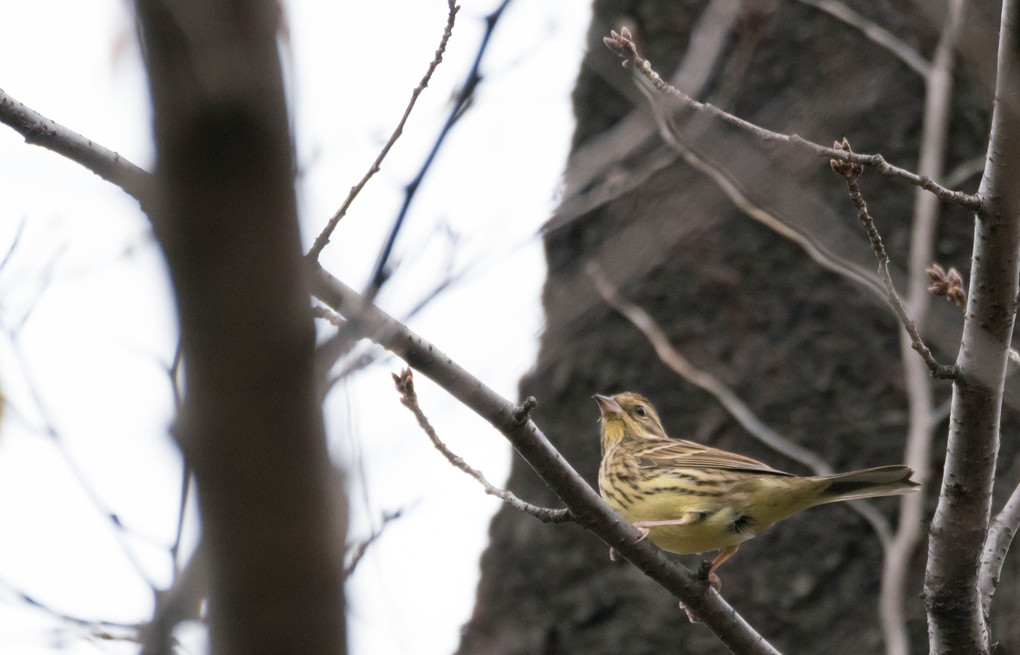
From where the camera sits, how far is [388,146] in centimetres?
229

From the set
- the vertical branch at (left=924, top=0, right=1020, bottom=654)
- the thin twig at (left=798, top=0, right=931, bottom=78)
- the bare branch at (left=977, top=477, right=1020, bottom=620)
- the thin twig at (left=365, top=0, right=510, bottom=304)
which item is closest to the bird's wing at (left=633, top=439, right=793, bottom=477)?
the bare branch at (left=977, top=477, right=1020, bottom=620)

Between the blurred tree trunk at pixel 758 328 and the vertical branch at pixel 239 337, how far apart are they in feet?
13.2

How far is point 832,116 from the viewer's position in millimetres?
6062

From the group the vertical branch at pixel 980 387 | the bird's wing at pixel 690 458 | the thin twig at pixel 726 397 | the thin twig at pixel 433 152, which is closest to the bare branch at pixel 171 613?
the thin twig at pixel 433 152

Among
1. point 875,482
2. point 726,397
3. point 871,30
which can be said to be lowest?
point 875,482

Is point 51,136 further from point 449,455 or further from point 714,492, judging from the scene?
point 714,492

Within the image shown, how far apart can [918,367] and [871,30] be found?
208 cm

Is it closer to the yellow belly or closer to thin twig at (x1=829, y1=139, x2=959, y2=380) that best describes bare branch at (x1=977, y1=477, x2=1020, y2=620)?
thin twig at (x1=829, y1=139, x2=959, y2=380)

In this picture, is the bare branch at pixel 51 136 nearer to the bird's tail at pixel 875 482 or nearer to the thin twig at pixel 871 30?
the bird's tail at pixel 875 482

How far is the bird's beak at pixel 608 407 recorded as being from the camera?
556 cm

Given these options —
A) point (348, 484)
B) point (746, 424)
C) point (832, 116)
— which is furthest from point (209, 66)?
point (832, 116)

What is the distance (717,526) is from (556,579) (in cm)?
183

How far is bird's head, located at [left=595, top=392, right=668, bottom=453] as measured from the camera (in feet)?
18.6

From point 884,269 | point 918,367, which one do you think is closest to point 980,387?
point 884,269
